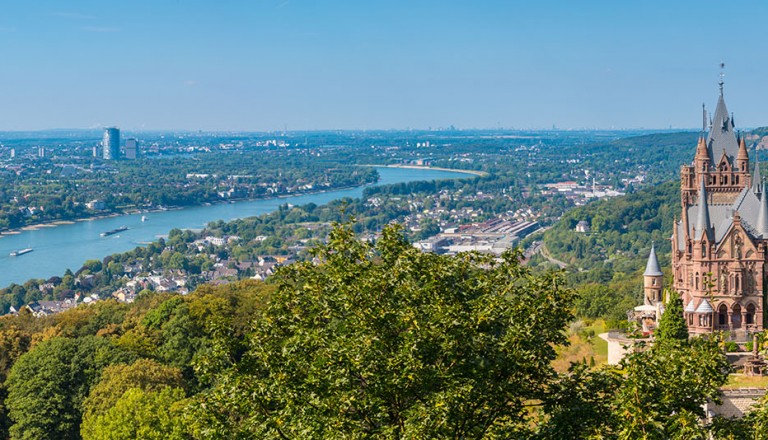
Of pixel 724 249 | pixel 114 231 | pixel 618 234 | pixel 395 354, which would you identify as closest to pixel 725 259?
pixel 724 249

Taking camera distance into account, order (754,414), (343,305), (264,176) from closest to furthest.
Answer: (754,414) < (343,305) < (264,176)

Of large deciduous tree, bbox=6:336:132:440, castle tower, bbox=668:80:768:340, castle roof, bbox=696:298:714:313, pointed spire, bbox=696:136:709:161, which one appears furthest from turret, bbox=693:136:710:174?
large deciduous tree, bbox=6:336:132:440

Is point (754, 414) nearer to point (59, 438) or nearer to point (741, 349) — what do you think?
point (741, 349)

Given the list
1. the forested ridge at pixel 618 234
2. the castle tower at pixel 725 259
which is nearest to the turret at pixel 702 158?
the castle tower at pixel 725 259

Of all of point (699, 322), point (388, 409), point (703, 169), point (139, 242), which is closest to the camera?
point (388, 409)

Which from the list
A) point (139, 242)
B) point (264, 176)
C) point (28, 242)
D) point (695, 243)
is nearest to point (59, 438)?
point (695, 243)

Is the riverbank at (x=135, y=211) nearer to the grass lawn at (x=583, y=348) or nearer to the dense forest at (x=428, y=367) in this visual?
the grass lawn at (x=583, y=348)
